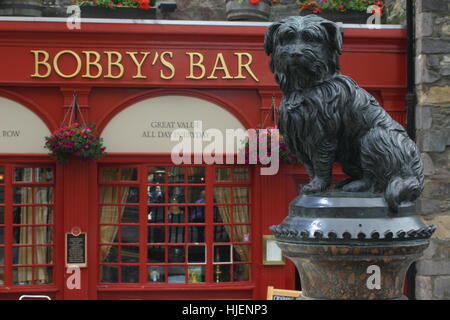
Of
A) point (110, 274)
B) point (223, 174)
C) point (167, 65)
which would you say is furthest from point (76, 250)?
point (167, 65)

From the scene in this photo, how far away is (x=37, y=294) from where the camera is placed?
29.5 ft

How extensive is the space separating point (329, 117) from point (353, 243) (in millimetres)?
575

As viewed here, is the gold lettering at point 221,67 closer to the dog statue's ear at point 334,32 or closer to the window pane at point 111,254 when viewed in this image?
the window pane at point 111,254

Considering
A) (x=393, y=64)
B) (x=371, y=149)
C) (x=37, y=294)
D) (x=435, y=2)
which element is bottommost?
(x=37, y=294)

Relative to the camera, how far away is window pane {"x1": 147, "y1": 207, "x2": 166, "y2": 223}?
30.1 feet

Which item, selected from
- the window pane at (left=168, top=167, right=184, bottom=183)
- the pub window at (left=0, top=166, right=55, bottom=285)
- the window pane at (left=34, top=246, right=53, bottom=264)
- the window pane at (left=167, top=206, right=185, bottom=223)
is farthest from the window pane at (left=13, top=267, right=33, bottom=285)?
the window pane at (left=168, top=167, right=184, bottom=183)

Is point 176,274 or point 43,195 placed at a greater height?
point 43,195

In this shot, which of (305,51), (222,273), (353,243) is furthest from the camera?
(222,273)

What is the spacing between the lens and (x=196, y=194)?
9.21 metres

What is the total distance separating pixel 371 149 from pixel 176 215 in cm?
649

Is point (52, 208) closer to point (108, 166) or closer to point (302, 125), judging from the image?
point (108, 166)

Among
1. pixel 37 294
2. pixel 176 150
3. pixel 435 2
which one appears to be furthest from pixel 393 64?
pixel 37 294

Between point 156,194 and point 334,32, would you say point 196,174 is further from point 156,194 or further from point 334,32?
point 334,32
